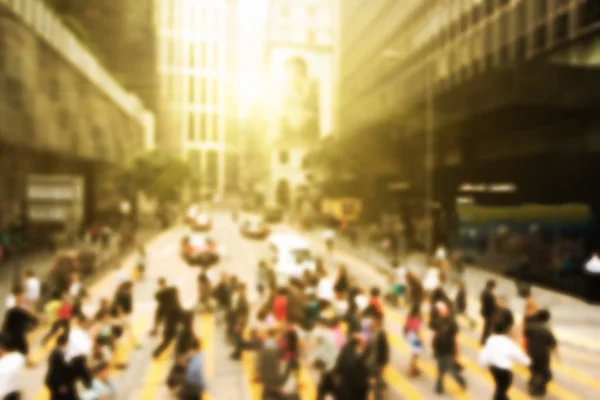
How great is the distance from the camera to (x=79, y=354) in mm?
8094

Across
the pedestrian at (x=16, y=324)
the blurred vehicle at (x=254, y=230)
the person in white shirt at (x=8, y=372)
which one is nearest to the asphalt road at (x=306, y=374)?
the pedestrian at (x=16, y=324)

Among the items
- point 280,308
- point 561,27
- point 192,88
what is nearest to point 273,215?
point 561,27

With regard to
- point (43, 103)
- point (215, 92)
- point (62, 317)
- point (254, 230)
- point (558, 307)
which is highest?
point (215, 92)

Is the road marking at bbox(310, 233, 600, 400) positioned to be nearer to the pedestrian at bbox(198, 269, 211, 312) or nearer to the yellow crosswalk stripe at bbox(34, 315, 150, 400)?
the pedestrian at bbox(198, 269, 211, 312)

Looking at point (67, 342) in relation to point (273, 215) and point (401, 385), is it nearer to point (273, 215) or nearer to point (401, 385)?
point (401, 385)

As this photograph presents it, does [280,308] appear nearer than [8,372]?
No

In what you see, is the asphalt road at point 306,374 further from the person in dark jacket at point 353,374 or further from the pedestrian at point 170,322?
the person in dark jacket at point 353,374

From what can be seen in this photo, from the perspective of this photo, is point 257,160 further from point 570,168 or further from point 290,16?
point 570,168

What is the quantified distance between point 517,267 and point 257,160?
328 ft

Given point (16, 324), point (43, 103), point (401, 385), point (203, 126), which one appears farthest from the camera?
point (203, 126)

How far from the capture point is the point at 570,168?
1964 cm

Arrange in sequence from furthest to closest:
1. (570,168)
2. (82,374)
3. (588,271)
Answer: (570,168)
(588,271)
(82,374)

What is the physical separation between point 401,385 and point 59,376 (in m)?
6.14

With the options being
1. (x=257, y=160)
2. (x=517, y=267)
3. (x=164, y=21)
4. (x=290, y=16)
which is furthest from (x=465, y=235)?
(x=164, y=21)
